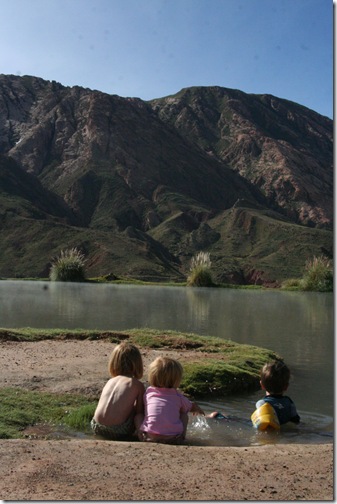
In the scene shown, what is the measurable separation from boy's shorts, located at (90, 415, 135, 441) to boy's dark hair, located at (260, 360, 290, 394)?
1.92 m

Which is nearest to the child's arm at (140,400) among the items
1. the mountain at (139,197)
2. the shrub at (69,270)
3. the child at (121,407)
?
the child at (121,407)

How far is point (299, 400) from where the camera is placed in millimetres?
9875

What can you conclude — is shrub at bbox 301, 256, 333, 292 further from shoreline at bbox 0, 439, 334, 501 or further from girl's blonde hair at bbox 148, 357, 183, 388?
shoreline at bbox 0, 439, 334, 501

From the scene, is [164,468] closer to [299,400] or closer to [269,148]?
[299,400]

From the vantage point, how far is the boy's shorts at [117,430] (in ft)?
22.6

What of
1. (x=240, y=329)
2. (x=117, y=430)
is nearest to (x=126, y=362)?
(x=117, y=430)

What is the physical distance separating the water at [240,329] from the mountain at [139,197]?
4848 centimetres

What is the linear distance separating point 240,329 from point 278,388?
1264 centimetres

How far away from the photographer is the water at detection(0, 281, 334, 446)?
7.74 m

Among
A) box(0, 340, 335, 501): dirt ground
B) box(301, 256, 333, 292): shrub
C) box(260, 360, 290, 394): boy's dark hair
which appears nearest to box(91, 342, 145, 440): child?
box(0, 340, 335, 501): dirt ground

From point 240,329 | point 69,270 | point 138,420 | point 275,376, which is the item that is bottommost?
point 240,329

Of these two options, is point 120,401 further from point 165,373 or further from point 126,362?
point 165,373

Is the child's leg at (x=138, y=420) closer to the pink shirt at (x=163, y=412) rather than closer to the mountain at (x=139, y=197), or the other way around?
the pink shirt at (x=163, y=412)

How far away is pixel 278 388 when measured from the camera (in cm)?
775
